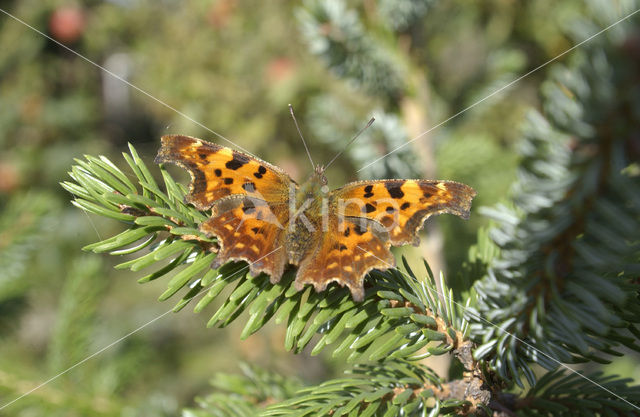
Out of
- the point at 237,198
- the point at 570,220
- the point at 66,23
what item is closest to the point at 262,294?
the point at 237,198

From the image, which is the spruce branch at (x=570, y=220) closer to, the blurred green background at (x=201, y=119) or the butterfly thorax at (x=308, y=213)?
the blurred green background at (x=201, y=119)

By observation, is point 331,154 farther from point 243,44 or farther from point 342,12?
point 342,12

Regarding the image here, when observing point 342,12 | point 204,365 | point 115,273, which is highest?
point 342,12

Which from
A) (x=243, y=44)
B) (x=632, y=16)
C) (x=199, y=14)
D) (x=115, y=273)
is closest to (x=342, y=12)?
(x=632, y=16)

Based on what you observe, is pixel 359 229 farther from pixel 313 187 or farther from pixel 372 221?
pixel 313 187

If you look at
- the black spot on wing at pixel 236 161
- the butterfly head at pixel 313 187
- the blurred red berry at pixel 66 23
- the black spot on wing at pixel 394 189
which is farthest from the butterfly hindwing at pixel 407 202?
the blurred red berry at pixel 66 23

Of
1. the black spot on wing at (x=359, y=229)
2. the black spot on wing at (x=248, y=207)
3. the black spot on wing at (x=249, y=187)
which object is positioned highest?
the black spot on wing at (x=249, y=187)

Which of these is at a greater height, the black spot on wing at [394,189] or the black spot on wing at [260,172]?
the black spot on wing at [260,172]
